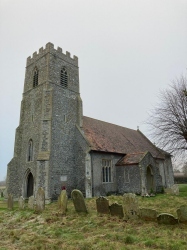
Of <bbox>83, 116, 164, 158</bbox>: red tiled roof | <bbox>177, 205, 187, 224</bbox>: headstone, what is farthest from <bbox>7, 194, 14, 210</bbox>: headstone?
<bbox>177, 205, 187, 224</bbox>: headstone

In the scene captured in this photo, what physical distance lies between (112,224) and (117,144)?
14150 millimetres

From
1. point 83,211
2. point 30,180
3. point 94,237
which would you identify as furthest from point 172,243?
point 30,180

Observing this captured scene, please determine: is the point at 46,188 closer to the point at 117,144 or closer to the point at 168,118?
the point at 117,144

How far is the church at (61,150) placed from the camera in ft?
53.5

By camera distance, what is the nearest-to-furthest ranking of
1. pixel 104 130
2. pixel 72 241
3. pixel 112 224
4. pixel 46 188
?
pixel 72 241
pixel 112 224
pixel 46 188
pixel 104 130

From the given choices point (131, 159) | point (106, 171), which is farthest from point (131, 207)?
point (131, 159)

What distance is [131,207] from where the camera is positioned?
7641 mm

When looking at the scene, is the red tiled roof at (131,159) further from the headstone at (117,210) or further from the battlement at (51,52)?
the battlement at (51,52)

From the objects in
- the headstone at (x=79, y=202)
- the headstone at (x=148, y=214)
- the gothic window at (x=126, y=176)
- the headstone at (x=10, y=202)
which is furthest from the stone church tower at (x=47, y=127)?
the headstone at (x=148, y=214)

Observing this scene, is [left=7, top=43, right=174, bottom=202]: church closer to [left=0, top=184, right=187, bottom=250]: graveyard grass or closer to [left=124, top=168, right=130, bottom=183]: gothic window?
[left=124, top=168, right=130, bottom=183]: gothic window

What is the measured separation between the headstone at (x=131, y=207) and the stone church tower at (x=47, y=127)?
8828 millimetres

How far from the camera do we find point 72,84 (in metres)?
20.8

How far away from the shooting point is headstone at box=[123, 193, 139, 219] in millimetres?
7500

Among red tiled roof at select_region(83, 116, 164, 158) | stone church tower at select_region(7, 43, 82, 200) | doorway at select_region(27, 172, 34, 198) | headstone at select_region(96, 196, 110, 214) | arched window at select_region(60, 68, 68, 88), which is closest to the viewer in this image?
headstone at select_region(96, 196, 110, 214)
